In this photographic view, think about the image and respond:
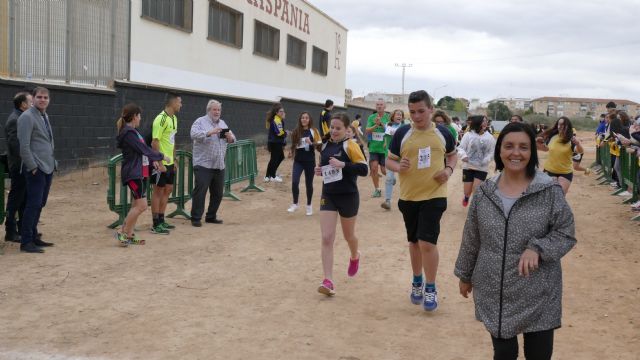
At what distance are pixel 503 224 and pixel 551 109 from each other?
526 feet

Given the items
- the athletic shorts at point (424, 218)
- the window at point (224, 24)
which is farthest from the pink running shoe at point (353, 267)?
the window at point (224, 24)

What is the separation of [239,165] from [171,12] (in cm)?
749

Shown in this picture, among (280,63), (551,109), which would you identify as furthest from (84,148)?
(551,109)

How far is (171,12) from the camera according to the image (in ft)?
62.6

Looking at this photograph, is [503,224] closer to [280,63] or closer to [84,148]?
[84,148]

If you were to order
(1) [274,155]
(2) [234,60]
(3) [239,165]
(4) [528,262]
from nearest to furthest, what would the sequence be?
(4) [528,262] < (3) [239,165] < (1) [274,155] < (2) [234,60]

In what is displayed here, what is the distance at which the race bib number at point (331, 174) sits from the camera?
6.39m

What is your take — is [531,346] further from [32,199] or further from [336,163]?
[32,199]

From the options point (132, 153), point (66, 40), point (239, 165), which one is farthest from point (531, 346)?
point (66, 40)

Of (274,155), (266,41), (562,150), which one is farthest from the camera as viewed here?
(266,41)

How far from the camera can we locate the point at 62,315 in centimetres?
543

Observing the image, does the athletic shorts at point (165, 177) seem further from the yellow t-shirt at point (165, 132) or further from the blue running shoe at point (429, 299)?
the blue running shoe at point (429, 299)

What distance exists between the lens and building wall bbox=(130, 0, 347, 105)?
1755 centimetres

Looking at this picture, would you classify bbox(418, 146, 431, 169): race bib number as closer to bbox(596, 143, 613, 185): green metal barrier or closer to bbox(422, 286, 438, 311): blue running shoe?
bbox(422, 286, 438, 311): blue running shoe
